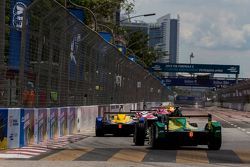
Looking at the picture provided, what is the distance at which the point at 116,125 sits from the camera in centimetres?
2283

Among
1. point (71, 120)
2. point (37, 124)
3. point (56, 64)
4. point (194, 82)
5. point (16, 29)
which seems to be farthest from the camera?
point (194, 82)

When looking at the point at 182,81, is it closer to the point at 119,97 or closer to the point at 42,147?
the point at 119,97

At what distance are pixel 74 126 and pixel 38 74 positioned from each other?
6084 mm

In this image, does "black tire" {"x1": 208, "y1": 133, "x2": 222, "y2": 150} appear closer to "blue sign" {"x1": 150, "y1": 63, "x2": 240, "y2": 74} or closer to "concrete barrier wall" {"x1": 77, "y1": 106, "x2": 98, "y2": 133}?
"concrete barrier wall" {"x1": 77, "y1": 106, "x2": 98, "y2": 133}

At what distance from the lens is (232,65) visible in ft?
341

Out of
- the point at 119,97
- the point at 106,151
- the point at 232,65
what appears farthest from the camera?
the point at 232,65

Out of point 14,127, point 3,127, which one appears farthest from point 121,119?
point 3,127

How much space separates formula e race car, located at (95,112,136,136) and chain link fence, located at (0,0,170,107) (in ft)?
5.19

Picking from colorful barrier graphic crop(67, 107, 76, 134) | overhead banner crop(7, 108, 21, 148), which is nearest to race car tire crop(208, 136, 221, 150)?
overhead banner crop(7, 108, 21, 148)

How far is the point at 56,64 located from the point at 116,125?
11.1 ft

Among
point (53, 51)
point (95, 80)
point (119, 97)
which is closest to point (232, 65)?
point (119, 97)

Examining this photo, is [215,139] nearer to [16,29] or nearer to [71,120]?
[16,29]

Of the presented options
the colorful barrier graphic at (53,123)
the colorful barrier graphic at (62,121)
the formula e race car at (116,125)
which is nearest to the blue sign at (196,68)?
the formula e race car at (116,125)

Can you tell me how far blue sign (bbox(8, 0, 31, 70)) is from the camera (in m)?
16.8
